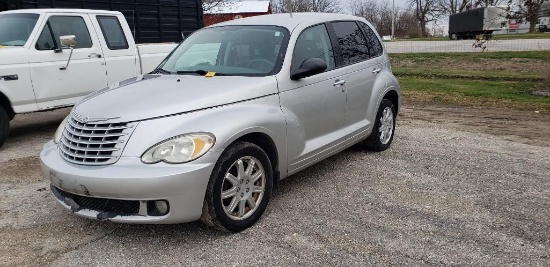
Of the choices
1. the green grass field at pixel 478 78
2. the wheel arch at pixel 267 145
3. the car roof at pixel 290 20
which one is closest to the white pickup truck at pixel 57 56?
the car roof at pixel 290 20

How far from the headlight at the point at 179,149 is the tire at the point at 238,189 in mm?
191

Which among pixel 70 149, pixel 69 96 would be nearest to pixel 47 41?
pixel 69 96

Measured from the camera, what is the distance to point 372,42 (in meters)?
6.12

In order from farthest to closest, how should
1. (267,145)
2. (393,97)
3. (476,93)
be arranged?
1. (476,93)
2. (393,97)
3. (267,145)

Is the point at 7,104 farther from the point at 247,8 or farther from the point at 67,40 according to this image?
the point at 247,8

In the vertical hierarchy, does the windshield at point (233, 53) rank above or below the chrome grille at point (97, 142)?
above

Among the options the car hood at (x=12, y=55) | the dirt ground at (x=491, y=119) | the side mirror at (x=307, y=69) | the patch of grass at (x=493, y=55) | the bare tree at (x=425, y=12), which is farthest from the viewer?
the bare tree at (x=425, y=12)

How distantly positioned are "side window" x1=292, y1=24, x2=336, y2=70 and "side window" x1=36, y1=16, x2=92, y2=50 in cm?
413

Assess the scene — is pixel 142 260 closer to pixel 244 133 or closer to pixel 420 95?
pixel 244 133

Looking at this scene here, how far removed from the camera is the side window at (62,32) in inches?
278

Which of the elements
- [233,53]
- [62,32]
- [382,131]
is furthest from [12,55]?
[382,131]

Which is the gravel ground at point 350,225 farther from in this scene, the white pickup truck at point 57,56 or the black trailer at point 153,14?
the black trailer at point 153,14

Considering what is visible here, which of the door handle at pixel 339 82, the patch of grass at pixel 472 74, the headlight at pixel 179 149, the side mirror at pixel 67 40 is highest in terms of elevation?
the side mirror at pixel 67 40

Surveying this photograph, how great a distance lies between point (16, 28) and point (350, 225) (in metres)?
5.75
